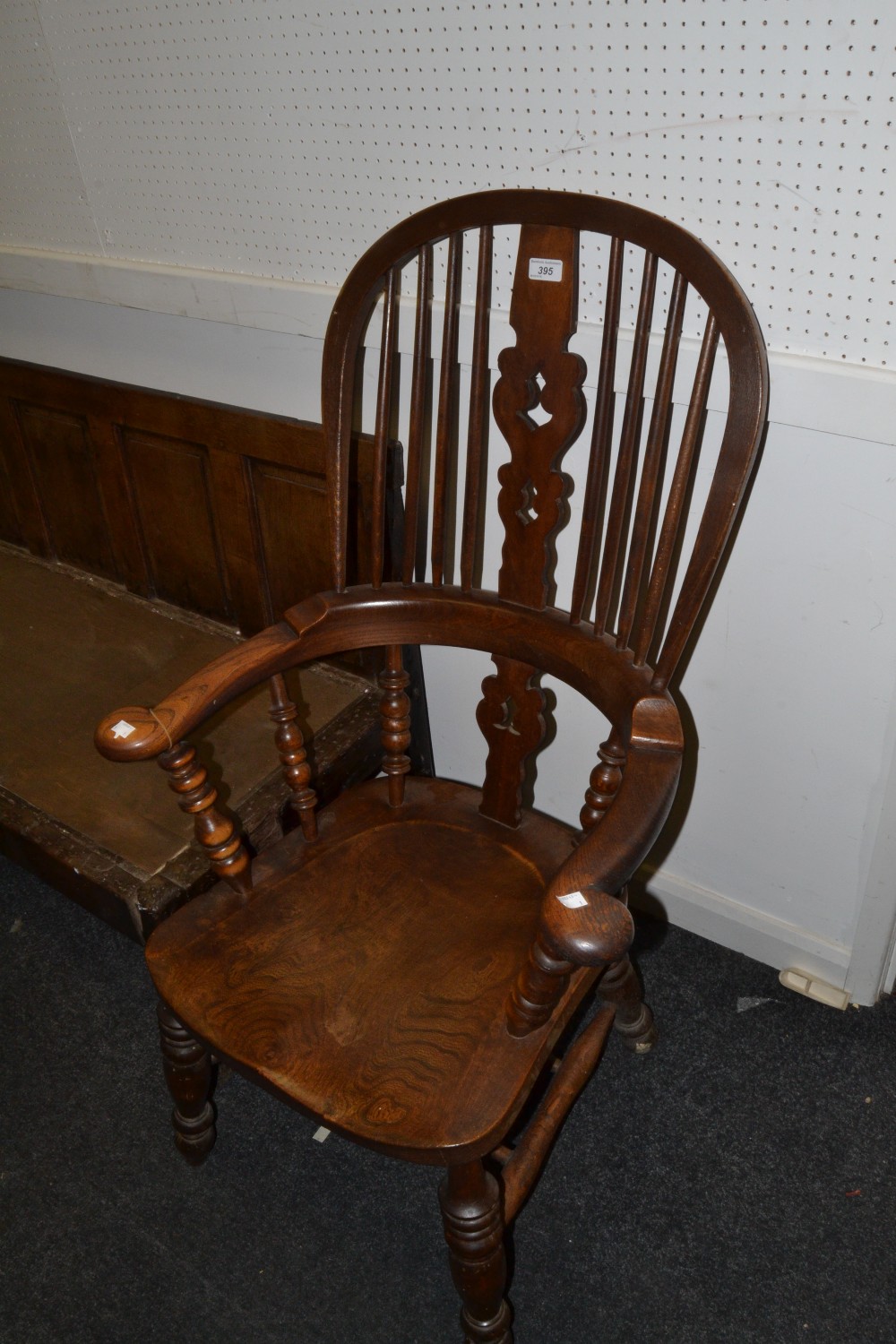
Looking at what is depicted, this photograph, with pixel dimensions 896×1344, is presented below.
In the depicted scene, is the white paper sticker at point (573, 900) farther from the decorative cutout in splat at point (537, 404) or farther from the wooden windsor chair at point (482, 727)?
the decorative cutout in splat at point (537, 404)

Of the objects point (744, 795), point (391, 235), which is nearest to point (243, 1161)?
point (744, 795)

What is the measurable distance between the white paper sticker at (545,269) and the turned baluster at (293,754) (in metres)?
0.55

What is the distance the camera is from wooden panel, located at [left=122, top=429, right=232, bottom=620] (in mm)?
1648

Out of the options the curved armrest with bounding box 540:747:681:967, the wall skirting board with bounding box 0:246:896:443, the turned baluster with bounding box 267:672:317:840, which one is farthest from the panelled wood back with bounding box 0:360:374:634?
the curved armrest with bounding box 540:747:681:967

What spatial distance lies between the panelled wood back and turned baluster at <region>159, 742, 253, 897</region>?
520 mm

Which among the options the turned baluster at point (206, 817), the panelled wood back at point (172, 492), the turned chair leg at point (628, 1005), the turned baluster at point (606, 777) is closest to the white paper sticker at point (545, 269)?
the panelled wood back at point (172, 492)

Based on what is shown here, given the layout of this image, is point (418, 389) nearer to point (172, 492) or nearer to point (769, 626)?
point (769, 626)

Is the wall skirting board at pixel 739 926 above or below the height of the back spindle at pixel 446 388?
below

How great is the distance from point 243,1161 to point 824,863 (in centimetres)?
98

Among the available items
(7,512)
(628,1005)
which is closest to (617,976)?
(628,1005)

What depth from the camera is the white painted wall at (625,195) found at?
3.24ft

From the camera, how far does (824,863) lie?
1.46 metres

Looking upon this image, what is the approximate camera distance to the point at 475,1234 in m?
1.03

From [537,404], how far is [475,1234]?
3.07 feet
